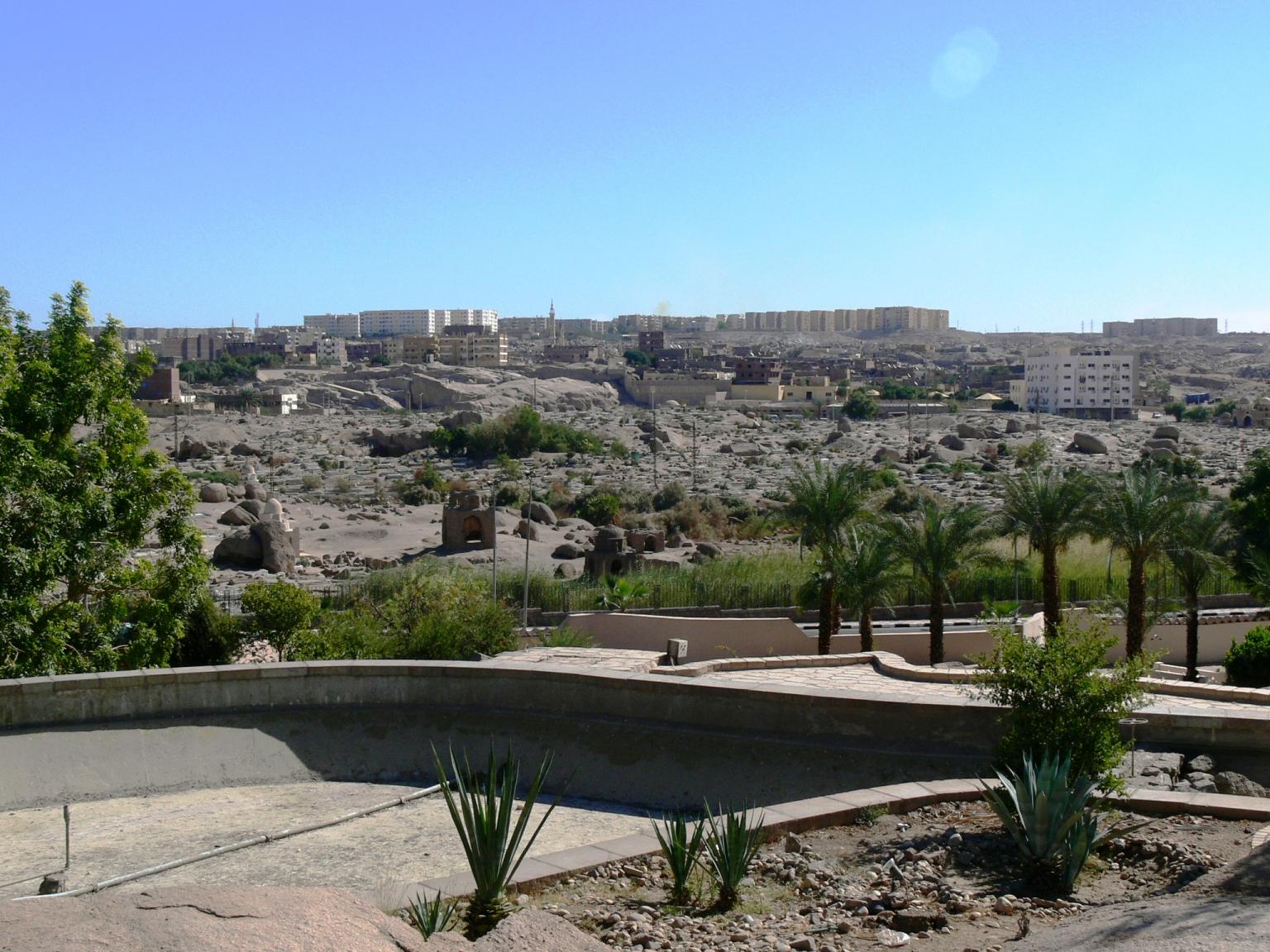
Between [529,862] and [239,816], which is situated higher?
[529,862]

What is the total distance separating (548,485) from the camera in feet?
167

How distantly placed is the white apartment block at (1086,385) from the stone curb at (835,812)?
98224mm

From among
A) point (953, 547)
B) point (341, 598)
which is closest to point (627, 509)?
point (341, 598)

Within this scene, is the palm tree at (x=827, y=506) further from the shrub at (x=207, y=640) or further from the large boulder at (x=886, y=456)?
the large boulder at (x=886, y=456)

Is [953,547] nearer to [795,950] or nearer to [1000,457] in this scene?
[795,950]

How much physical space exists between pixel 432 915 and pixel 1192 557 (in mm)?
17701

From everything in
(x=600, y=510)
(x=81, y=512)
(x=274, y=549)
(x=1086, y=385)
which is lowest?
(x=274, y=549)

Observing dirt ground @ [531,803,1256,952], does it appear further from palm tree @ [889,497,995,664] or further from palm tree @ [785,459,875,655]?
palm tree @ [785,459,875,655]

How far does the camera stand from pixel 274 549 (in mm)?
31641

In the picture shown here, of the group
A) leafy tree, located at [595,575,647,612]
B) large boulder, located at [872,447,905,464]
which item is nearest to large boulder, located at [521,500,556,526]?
leafy tree, located at [595,575,647,612]

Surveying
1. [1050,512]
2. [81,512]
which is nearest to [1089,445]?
[1050,512]

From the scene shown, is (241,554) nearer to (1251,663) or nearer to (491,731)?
(1251,663)

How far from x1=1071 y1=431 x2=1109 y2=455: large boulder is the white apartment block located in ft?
116

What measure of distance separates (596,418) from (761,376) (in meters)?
35.0
